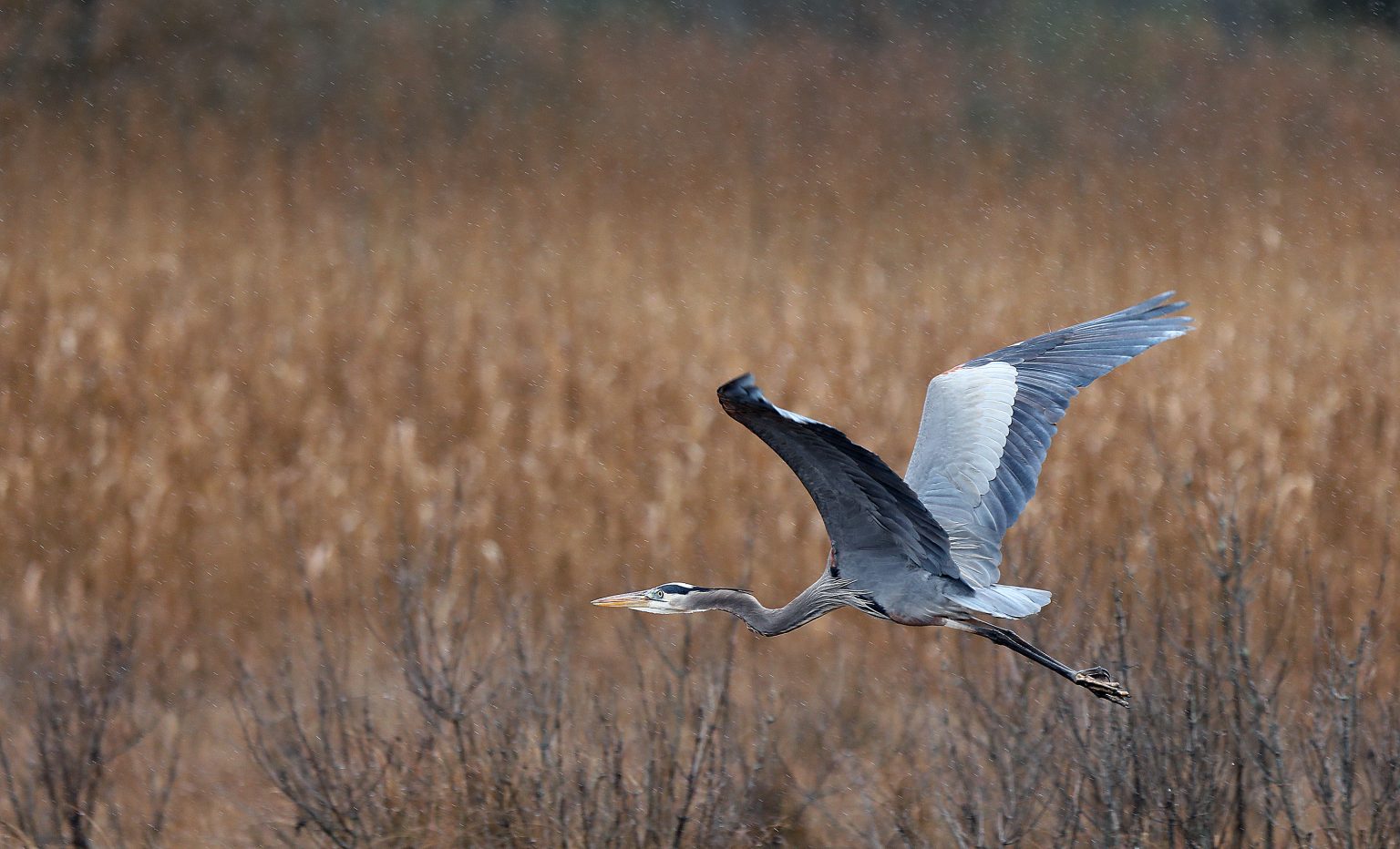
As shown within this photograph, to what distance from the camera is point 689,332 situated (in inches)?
463

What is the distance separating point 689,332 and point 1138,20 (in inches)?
494

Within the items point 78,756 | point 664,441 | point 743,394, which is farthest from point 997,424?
point 664,441

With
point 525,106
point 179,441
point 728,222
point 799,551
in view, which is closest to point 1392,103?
point 728,222

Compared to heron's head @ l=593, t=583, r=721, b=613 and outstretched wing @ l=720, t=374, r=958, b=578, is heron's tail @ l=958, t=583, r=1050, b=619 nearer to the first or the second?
outstretched wing @ l=720, t=374, r=958, b=578

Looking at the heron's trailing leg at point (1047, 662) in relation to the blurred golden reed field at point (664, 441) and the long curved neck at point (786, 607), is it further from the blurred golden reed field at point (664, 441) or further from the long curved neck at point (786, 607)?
the blurred golden reed field at point (664, 441)

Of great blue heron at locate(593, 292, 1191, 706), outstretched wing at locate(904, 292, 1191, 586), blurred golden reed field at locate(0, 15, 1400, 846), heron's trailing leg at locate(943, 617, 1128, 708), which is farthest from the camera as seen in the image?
blurred golden reed field at locate(0, 15, 1400, 846)

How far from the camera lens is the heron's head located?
4.67 m

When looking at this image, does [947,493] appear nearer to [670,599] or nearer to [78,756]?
[670,599]

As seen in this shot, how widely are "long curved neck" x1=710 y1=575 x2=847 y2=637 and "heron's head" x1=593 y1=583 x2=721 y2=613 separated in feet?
0.15

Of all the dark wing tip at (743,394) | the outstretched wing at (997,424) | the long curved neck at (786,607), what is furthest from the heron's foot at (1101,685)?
the dark wing tip at (743,394)

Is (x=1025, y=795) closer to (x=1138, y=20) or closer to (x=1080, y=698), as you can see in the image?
(x=1080, y=698)

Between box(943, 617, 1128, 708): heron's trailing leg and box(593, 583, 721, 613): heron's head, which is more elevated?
box(593, 583, 721, 613): heron's head

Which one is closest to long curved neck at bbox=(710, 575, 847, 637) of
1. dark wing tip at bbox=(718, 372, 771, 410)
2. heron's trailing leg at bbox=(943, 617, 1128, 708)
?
heron's trailing leg at bbox=(943, 617, 1128, 708)

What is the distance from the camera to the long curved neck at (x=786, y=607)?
4.60m
